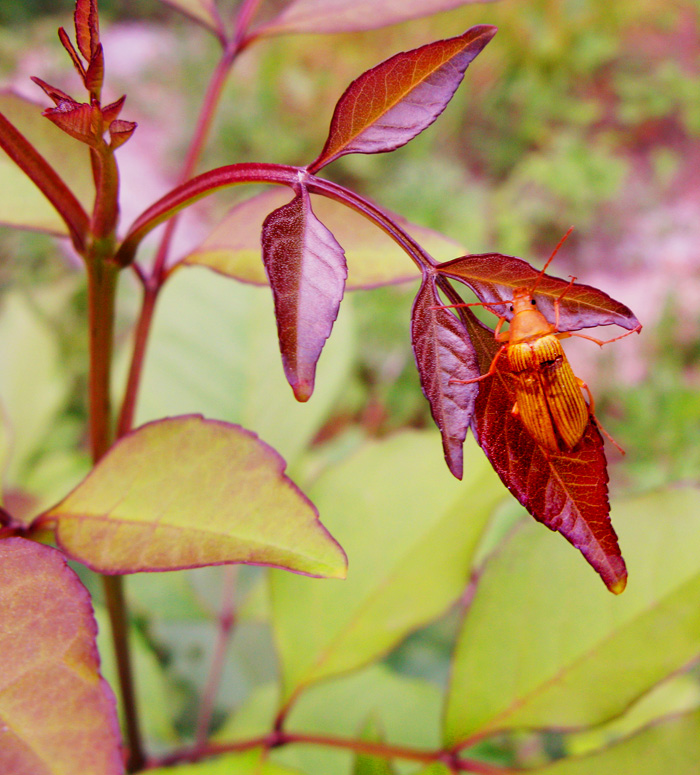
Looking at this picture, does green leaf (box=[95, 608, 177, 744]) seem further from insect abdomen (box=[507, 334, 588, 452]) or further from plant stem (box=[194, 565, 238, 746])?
insect abdomen (box=[507, 334, 588, 452])

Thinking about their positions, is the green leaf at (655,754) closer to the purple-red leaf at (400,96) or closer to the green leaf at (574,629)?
the green leaf at (574,629)

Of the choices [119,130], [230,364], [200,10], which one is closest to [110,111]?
[119,130]

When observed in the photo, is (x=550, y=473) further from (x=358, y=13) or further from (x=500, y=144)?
(x=500, y=144)

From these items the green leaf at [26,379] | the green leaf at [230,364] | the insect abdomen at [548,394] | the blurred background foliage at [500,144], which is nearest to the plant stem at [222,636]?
the green leaf at [230,364]

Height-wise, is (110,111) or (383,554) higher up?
(110,111)

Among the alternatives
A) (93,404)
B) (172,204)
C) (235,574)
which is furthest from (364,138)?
(235,574)

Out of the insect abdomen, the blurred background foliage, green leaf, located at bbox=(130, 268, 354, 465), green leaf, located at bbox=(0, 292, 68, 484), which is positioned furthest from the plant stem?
the blurred background foliage
